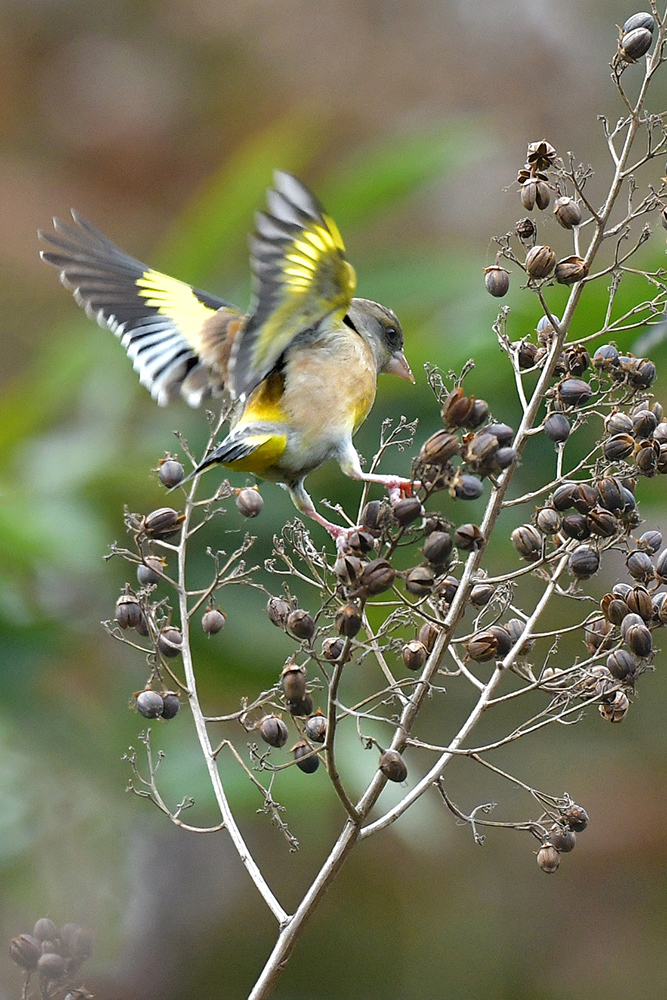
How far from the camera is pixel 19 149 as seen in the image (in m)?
6.53

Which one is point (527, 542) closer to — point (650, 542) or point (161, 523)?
point (650, 542)

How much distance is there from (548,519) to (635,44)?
0.56 metres

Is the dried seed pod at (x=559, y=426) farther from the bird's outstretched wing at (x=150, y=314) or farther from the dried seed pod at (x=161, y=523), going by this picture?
the bird's outstretched wing at (x=150, y=314)

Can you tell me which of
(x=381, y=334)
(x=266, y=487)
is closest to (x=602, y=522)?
(x=381, y=334)

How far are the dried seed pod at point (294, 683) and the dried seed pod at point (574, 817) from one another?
1.20 ft

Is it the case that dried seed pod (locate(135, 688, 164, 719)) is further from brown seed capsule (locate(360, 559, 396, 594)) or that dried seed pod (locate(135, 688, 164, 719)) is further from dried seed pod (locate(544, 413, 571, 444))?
dried seed pod (locate(544, 413, 571, 444))

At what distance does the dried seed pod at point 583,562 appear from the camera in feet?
4.23

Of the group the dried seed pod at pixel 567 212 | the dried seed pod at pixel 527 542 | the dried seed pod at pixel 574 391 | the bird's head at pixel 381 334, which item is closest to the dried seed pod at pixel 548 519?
the dried seed pod at pixel 527 542

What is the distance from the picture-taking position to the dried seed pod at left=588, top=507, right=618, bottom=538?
1247mm

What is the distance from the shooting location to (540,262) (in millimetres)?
1336

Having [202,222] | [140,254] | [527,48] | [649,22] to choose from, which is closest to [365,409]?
[649,22]

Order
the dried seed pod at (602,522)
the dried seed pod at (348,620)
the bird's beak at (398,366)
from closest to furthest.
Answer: the dried seed pod at (348,620), the dried seed pod at (602,522), the bird's beak at (398,366)

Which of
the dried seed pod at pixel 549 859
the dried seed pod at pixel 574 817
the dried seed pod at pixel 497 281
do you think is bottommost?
the dried seed pod at pixel 549 859

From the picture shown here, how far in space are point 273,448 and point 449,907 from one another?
3997 mm
